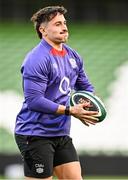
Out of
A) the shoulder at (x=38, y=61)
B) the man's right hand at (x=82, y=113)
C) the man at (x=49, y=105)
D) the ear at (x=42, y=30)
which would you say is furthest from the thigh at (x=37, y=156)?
the ear at (x=42, y=30)

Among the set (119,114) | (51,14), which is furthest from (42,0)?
(51,14)

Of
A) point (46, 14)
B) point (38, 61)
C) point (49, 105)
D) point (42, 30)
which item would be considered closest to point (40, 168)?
point (49, 105)

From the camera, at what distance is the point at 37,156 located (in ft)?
22.5

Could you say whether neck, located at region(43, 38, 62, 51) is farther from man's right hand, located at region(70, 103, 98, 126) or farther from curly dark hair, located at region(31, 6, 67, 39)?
man's right hand, located at region(70, 103, 98, 126)

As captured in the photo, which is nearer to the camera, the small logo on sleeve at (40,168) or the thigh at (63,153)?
the small logo on sleeve at (40,168)

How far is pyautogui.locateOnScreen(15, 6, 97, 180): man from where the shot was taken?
265 inches

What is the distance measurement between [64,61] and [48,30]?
287 mm

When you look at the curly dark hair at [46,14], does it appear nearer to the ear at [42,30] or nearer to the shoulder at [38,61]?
the ear at [42,30]

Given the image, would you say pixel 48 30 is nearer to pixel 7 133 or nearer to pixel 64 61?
pixel 64 61

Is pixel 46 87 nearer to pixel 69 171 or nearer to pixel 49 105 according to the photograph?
pixel 49 105

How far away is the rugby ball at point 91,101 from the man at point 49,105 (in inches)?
2.7

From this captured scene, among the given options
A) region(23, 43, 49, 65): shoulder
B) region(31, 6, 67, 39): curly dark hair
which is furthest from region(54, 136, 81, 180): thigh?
region(31, 6, 67, 39): curly dark hair

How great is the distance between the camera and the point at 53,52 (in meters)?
6.91

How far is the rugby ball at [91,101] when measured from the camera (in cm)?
686
